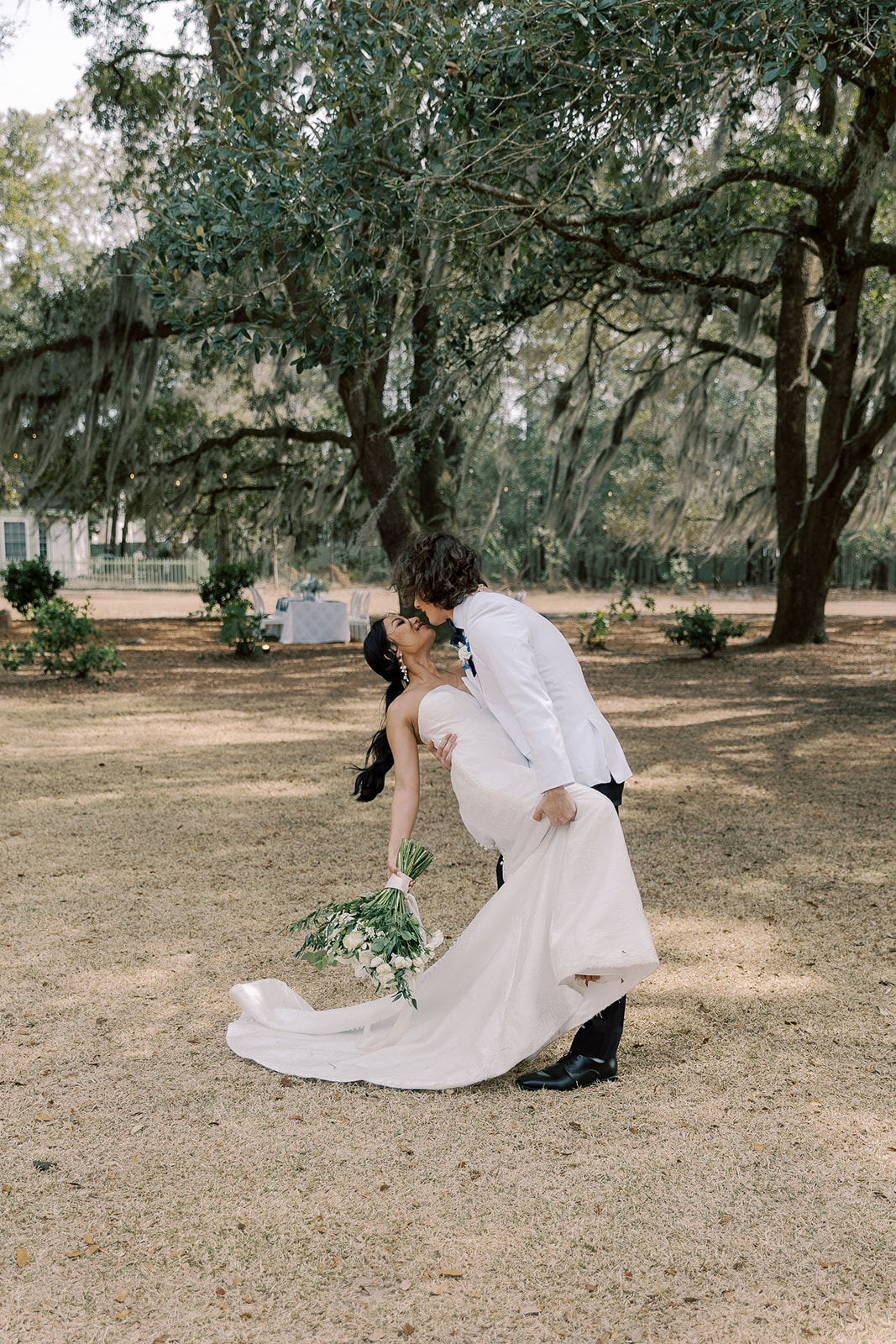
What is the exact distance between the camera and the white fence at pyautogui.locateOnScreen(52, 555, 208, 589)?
104 ft

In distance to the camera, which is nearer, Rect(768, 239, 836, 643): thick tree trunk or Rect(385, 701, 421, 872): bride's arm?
Rect(385, 701, 421, 872): bride's arm

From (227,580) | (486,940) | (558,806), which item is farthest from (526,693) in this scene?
(227,580)

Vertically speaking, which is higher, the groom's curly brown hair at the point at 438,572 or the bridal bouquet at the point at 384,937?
the groom's curly brown hair at the point at 438,572

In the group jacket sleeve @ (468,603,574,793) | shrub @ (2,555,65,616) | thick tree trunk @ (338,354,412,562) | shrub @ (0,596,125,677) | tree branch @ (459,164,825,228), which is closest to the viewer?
jacket sleeve @ (468,603,574,793)

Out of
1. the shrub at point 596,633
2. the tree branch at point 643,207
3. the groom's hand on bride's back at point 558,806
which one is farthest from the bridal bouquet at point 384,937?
the shrub at point 596,633

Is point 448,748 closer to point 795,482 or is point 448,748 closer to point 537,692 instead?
point 537,692

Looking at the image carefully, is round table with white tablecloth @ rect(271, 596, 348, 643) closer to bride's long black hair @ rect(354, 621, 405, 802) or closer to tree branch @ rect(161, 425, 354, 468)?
tree branch @ rect(161, 425, 354, 468)

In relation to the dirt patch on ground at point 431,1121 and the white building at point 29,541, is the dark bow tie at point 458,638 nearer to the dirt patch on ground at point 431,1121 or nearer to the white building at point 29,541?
the dirt patch on ground at point 431,1121

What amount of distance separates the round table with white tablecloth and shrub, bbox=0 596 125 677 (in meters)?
4.40

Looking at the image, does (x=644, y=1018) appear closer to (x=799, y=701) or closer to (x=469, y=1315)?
(x=469, y=1315)

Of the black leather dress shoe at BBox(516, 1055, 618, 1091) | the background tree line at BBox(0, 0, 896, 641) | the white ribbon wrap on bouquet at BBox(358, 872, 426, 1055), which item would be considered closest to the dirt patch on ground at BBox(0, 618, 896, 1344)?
the black leather dress shoe at BBox(516, 1055, 618, 1091)

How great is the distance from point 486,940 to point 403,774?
52 centimetres

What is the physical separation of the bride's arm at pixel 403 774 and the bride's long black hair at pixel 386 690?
8 centimetres

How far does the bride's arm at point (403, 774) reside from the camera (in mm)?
3117
